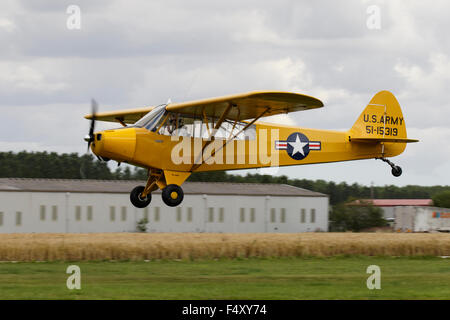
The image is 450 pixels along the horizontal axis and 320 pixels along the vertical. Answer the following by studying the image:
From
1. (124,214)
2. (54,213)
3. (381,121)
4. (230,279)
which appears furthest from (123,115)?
(124,214)

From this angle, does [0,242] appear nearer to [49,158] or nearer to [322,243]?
[322,243]

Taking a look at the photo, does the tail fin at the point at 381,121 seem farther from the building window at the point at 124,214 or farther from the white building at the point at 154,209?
the building window at the point at 124,214

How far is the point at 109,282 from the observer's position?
19.6 m

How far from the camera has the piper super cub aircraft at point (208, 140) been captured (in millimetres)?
19156

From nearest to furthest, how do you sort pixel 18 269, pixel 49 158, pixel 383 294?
pixel 383 294 < pixel 18 269 < pixel 49 158

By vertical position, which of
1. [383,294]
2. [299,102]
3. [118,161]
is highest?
[299,102]

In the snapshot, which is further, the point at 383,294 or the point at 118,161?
the point at 118,161

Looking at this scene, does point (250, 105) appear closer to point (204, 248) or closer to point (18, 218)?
point (204, 248)

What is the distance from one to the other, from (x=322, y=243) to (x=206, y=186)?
→ 25699 millimetres

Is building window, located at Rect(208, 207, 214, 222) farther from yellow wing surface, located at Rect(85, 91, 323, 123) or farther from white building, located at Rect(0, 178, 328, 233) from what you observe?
yellow wing surface, located at Rect(85, 91, 323, 123)

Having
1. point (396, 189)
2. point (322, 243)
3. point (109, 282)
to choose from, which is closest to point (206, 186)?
point (322, 243)

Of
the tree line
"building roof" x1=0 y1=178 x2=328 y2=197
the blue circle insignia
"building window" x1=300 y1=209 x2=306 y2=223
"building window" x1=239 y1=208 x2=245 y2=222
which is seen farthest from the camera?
the tree line

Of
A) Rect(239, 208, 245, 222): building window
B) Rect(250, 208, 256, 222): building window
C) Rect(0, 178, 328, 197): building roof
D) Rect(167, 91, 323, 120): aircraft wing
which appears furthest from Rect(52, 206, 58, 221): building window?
Rect(167, 91, 323, 120): aircraft wing

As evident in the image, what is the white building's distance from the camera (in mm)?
49000
